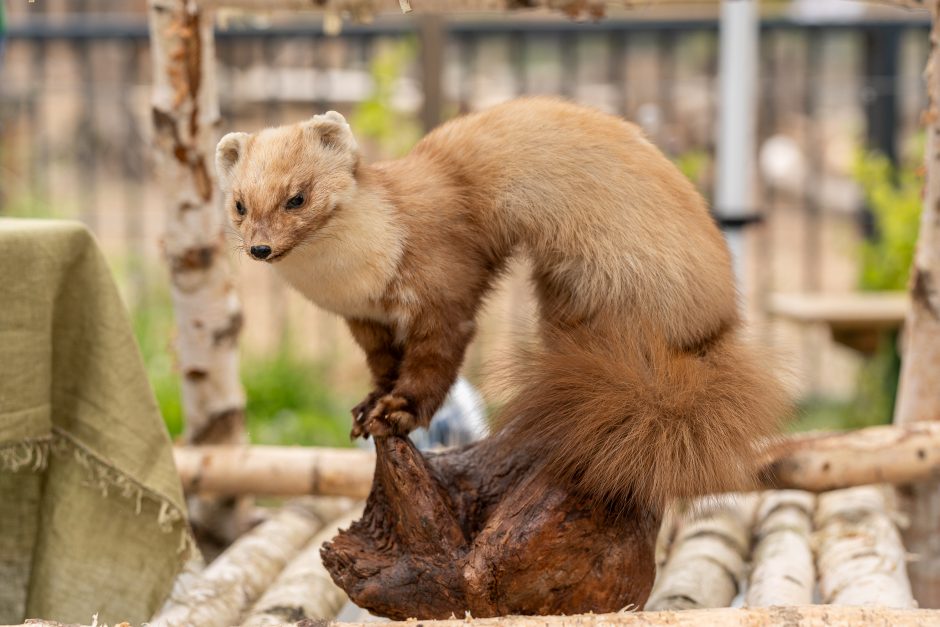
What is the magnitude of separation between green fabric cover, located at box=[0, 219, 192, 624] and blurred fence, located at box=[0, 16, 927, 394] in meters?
3.05

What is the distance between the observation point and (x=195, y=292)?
3.03m

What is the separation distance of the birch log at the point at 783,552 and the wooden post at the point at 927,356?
0.94ft

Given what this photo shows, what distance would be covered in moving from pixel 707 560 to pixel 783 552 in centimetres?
19

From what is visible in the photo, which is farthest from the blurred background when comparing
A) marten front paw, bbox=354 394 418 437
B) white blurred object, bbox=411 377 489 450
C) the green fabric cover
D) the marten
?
marten front paw, bbox=354 394 418 437

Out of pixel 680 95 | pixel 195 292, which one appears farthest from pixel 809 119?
pixel 195 292

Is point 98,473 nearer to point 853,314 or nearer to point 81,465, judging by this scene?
point 81,465

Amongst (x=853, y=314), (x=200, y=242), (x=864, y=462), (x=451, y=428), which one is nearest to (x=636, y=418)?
(x=864, y=462)

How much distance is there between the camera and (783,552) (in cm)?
274

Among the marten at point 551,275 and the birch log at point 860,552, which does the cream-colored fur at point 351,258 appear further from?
the birch log at point 860,552

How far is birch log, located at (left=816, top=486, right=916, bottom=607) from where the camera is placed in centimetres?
242

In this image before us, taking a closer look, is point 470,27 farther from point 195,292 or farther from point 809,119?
point 195,292

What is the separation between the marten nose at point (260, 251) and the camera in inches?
70.8

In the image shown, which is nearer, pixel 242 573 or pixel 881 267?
pixel 242 573

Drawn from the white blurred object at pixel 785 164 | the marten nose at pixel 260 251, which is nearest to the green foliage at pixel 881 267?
the white blurred object at pixel 785 164
